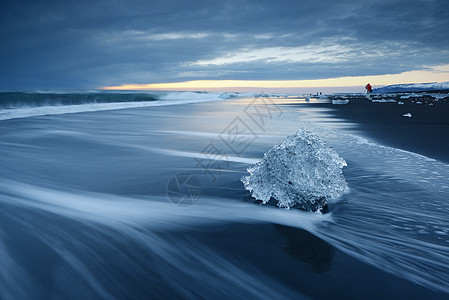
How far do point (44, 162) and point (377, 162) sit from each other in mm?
6212

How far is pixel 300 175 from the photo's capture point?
9.89 feet

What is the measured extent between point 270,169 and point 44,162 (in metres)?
4.48

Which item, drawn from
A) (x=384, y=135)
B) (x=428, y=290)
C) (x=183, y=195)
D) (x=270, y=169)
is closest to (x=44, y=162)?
(x=183, y=195)

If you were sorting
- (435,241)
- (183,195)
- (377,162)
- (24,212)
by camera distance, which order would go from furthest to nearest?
1. (377,162)
2. (183,195)
3. (24,212)
4. (435,241)

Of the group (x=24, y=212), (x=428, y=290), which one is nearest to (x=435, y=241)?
(x=428, y=290)

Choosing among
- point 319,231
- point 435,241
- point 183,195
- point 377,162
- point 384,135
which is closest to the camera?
point 435,241

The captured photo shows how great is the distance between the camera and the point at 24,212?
10.4ft

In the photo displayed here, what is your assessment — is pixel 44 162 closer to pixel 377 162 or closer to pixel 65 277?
pixel 65 277

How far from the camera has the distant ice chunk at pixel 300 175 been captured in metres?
3.01

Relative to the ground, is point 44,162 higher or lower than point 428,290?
higher

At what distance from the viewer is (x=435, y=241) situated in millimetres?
2424

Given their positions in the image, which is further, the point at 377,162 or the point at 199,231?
the point at 377,162

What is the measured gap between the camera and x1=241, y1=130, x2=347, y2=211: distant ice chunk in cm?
301

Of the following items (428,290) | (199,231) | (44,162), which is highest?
(44,162)
